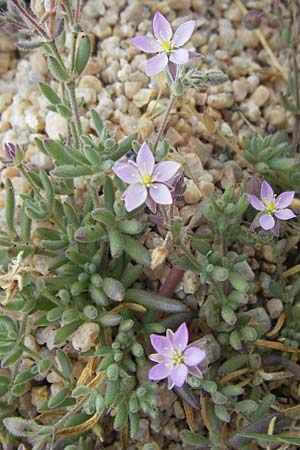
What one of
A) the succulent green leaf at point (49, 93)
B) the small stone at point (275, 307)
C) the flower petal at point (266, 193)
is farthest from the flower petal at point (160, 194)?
the small stone at point (275, 307)

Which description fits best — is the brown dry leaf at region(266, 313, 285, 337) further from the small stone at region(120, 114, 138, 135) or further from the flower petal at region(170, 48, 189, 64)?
the flower petal at region(170, 48, 189, 64)

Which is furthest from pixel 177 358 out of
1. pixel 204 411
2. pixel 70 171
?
pixel 70 171

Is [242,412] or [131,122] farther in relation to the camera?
[131,122]

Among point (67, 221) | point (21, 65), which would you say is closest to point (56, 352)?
point (67, 221)

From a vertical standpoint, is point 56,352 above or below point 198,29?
below

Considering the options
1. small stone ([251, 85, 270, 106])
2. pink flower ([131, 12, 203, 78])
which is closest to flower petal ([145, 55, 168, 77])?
pink flower ([131, 12, 203, 78])

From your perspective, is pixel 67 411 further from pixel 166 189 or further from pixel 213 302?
pixel 166 189

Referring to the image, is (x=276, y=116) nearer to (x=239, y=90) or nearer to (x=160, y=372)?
(x=239, y=90)
